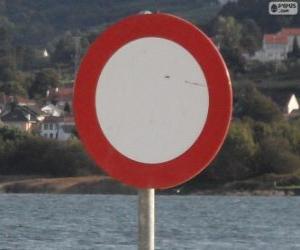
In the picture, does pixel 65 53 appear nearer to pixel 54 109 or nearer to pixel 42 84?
pixel 42 84

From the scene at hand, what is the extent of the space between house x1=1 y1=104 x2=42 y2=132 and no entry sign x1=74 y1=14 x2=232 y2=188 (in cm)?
10614

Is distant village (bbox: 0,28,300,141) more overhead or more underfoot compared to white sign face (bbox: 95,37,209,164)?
more overhead

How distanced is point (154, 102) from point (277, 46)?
460 ft

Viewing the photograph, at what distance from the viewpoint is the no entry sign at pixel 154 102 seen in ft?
13.6

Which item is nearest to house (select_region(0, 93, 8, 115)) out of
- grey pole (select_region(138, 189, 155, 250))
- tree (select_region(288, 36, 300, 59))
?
tree (select_region(288, 36, 300, 59))

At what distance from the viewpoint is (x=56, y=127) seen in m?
108

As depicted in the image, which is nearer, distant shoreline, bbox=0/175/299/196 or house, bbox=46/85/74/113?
distant shoreline, bbox=0/175/299/196

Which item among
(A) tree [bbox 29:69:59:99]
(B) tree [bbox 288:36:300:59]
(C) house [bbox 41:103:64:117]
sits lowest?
(C) house [bbox 41:103:64:117]

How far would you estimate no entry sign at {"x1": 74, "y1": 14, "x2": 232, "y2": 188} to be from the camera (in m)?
4.14

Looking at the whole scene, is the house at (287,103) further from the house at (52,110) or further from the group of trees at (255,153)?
the group of trees at (255,153)

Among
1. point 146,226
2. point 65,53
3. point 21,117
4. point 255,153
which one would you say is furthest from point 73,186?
point 65,53

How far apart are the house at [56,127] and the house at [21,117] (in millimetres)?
1170

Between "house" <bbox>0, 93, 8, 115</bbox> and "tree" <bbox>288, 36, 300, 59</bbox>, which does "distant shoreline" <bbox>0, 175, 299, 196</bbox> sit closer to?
"house" <bbox>0, 93, 8, 115</bbox>

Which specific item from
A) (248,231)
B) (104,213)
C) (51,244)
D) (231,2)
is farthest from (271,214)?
(231,2)
